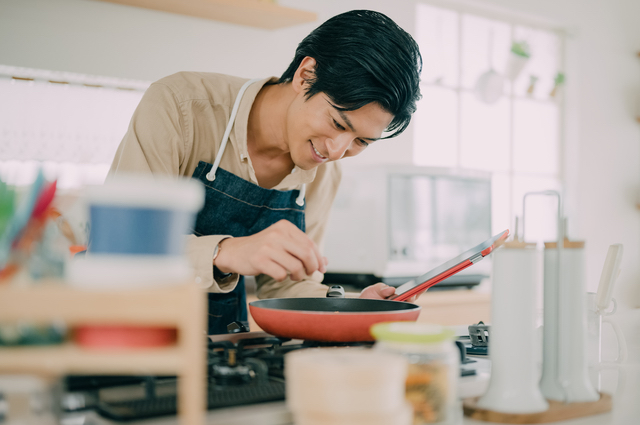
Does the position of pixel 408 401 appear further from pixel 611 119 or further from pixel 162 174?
pixel 611 119

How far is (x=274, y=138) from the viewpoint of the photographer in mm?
1627

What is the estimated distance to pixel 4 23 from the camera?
8.12 feet

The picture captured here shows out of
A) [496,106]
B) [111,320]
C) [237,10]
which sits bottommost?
[111,320]

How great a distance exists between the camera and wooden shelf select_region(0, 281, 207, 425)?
18.4 inches

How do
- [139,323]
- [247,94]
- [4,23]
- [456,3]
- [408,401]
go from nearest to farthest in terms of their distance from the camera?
[139,323] < [408,401] < [247,94] < [4,23] < [456,3]

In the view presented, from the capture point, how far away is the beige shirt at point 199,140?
4.51 ft

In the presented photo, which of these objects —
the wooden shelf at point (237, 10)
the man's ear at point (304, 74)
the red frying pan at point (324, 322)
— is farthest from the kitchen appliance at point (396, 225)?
the red frying pan at point (324, 322)

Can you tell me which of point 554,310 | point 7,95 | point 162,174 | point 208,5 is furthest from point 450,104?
point 554,310

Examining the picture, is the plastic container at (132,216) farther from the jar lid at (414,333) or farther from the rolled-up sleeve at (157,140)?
the rolled-up sleeve at (157,140)

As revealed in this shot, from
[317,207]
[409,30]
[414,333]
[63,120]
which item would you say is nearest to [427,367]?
[414,333]

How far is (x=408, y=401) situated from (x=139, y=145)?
98cm

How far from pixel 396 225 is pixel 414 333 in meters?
2.17

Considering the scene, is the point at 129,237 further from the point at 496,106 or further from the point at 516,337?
the point at 496,106

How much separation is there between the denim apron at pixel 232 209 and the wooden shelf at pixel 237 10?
125 cm
